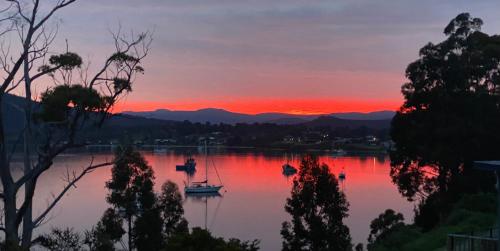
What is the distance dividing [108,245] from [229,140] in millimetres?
178541

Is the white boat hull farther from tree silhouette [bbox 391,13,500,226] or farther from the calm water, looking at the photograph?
tree silhouette [bbox 391,13,500,226]

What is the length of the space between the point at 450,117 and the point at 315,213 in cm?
698

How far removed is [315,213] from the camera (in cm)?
2603

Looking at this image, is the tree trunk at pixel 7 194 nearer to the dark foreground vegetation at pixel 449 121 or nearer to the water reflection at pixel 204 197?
the dark foreground vegetation at pixel 449 121

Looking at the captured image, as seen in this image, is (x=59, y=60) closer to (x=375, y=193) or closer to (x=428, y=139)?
(x=428, y=139)

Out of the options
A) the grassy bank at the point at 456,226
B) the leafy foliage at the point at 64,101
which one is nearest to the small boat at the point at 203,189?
the grassy bank at the point at 456,226

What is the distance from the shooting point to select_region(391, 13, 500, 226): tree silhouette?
969 inches

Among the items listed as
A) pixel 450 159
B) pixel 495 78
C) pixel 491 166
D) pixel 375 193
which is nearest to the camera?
pixel 491 166

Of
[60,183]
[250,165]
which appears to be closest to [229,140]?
[250,165]

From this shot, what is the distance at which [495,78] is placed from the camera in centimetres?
2630

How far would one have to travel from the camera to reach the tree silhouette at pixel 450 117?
24.6 m

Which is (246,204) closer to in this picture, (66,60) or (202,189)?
(202,189)

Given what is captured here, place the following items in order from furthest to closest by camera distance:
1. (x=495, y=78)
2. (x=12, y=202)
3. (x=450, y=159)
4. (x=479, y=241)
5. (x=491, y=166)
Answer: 1. (x=495, y=78)
2. (x=450, y=159)
3. (x=12, y=202)
4. (x=479, y=241)
5. (x=491, y=166)

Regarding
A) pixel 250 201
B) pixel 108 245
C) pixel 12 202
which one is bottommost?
pixel 250 201
